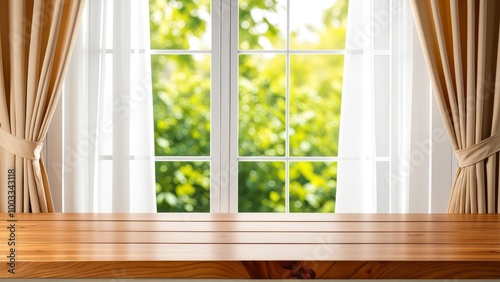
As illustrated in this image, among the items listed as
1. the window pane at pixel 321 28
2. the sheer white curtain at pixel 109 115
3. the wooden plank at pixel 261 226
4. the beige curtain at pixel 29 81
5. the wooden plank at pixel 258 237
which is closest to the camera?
the wooden plank at pixel 258 237

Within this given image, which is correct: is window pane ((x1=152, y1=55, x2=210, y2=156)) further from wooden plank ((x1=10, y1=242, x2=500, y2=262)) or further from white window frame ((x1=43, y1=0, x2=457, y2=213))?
wooden plank ((x1=10, y1=242, x2=500, y2=262))

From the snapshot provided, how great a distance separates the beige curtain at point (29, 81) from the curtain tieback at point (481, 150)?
1.63 m

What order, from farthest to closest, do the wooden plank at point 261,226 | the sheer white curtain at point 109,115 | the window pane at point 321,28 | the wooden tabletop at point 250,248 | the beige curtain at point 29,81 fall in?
the window pane at point 321,28
the sheer white curtain at point 109,115
the beige curtain at point 29,81
the wooden plank at point 261,226
the wooden tabletop at point 250,248

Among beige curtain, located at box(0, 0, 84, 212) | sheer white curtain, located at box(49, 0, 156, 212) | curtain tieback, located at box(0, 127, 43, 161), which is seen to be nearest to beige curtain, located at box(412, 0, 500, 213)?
sheer white curtain, located at box(49, 0, 156, 212)

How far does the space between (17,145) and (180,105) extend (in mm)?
3844

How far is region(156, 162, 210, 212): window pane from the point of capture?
6.04 m

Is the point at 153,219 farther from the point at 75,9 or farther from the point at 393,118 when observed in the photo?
the point at 393,118

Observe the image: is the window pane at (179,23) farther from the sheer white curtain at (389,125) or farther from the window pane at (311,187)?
the sheer white curtain at (389,125)

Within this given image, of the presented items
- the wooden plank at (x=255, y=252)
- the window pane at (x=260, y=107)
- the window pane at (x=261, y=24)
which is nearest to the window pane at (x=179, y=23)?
the window pane at (x=261, y=24)

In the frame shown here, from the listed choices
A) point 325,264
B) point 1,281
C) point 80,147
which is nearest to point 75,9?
point 80,147

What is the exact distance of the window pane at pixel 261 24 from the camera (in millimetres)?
5820

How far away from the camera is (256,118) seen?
615 cm

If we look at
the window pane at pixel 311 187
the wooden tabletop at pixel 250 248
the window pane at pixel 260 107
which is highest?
the window pane at pixel 260 107

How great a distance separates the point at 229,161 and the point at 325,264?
117 centimetres
